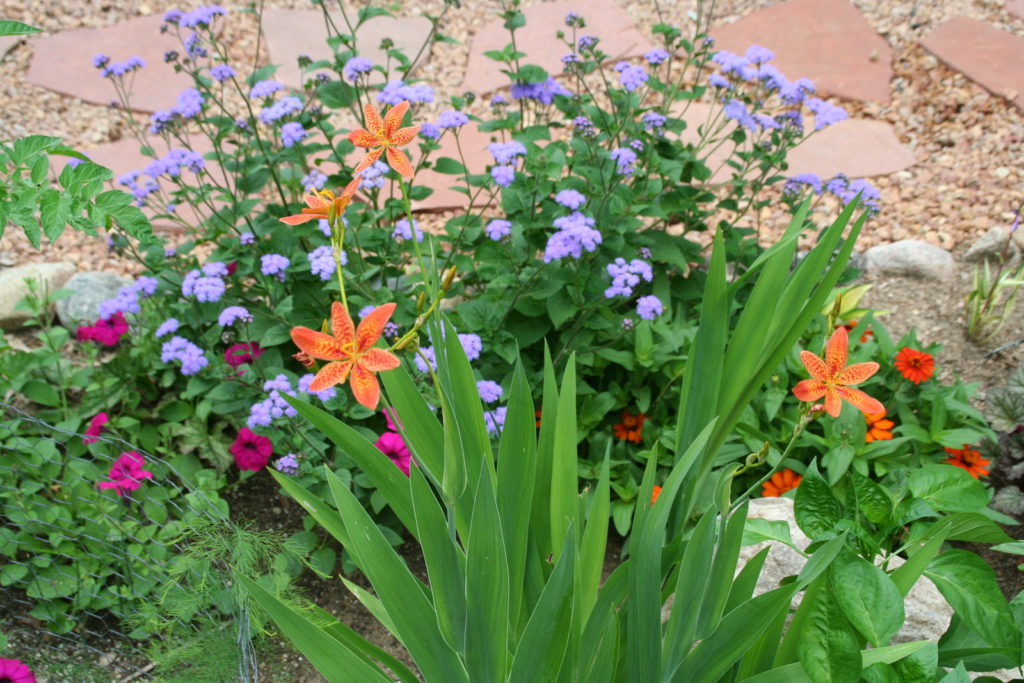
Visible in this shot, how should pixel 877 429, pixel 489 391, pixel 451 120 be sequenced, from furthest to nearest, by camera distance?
pixel 877 429 → pixel 451 120 → pixel 489 391

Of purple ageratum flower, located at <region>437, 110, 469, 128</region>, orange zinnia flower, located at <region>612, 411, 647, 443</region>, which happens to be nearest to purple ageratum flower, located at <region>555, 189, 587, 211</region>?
purple ageratum flower, located at <region>437, 110, 469, 128</region>

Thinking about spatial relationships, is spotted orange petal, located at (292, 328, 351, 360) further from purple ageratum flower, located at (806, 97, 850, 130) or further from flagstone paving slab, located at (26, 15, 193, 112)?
flagstone paving slab, located at (26, 15, 193, 112)

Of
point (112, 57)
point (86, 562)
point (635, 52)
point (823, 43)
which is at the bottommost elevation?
point (86, 562)

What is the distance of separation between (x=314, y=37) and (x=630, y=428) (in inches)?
97.1

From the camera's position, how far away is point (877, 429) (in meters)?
2.06

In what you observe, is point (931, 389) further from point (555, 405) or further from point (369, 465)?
point (369, 465)

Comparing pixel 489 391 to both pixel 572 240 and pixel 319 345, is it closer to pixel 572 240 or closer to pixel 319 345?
pixel 572 240

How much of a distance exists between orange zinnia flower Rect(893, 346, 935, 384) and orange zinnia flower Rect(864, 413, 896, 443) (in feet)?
0.40

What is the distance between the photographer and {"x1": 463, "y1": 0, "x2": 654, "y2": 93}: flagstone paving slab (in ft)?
11.8

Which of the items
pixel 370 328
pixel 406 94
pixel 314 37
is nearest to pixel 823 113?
pixel 406 94

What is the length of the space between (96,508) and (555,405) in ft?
3.71

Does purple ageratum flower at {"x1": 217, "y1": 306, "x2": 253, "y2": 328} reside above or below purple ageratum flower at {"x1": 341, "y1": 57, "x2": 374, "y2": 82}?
below

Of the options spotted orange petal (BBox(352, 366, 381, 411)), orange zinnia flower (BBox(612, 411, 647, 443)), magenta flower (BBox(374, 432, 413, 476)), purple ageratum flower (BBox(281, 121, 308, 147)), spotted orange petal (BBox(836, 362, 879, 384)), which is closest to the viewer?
spotted orange petal (BBox(352, 366, 381, 411))

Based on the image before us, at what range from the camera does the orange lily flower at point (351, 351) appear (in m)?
0.80
